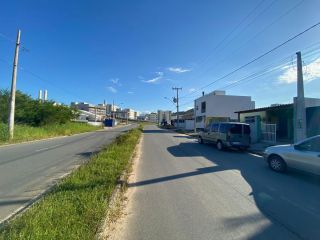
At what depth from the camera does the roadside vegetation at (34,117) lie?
24.8 meters

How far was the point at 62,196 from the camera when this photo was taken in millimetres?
5379

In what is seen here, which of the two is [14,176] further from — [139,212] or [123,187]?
[139,212]

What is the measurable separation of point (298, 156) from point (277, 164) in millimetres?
1103

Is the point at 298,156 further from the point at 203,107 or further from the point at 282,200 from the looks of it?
the point at 203,107

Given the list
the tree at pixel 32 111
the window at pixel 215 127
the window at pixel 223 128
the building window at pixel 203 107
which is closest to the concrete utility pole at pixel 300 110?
the window at pixel 223 128

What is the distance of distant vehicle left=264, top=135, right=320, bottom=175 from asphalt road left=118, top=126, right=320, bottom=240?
17.6 inches

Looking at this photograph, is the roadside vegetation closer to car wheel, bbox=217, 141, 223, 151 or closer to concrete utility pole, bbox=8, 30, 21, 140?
concrete utility pole, bbox=8, 30, 21, 140

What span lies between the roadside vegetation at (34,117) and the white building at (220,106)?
2785 centimetres

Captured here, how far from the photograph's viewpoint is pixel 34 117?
3400cm

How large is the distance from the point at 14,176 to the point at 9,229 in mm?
4889

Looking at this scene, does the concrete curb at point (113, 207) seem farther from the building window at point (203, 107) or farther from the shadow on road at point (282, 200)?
the building window at point (203, 107)

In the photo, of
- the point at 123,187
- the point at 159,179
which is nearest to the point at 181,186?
the point at 159,179

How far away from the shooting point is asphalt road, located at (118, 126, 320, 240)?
418cm

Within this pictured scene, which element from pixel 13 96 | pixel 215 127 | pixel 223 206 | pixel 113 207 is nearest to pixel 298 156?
pixel 223 206
